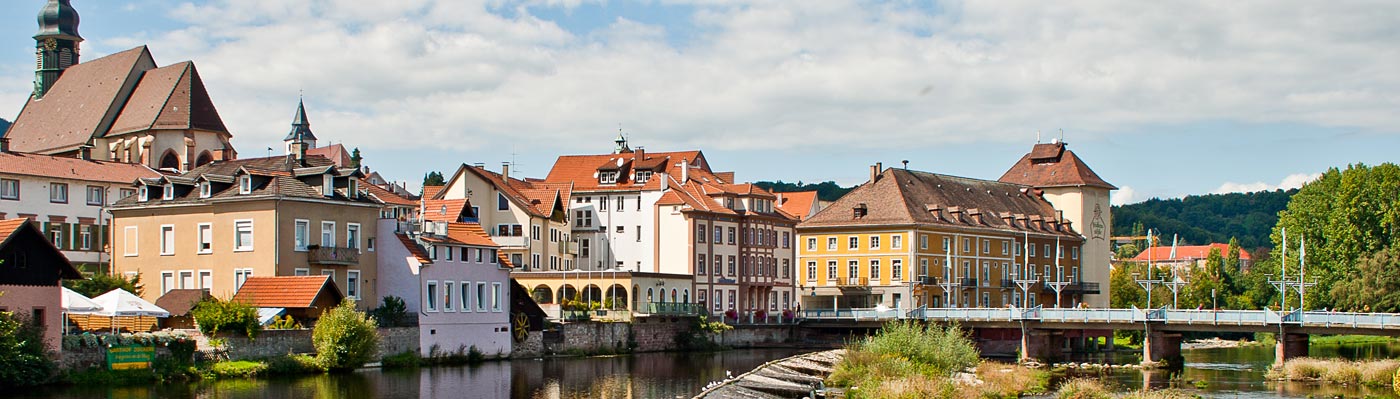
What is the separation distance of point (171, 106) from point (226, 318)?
41002mm

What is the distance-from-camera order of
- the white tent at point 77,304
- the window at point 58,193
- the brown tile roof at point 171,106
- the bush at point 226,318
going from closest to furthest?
the white tent at point 77,304 → the bush at point 226,318 → the window at point 58,193 → the brown tile roof at point 171,106

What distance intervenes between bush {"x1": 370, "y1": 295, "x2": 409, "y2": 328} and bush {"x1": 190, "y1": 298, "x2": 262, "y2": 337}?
845 cm

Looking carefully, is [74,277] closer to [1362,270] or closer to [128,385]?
[128,385]

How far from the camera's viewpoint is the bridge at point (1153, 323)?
66625 millimetres

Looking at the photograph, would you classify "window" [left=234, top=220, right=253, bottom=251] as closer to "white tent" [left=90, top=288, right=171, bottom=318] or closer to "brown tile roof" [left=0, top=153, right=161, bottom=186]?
"white tent" [left=90, top=288, right=171, bottom=318]

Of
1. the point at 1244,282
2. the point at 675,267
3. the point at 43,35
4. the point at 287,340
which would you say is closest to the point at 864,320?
the point at 675,267

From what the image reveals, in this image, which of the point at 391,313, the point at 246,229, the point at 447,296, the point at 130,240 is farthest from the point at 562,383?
the point at 130,240

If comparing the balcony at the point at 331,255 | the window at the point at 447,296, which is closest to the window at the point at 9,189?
the balcony at the point at 331,255

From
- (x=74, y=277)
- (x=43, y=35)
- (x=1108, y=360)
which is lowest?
(x=1108, y=360)

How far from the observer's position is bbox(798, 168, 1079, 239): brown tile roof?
106062 millimetres

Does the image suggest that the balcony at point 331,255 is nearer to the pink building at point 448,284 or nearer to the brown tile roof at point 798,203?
the pink building at point 448,284

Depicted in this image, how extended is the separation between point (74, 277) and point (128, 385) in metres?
4.42

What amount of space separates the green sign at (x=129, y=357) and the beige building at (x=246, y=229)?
1153 centimetres

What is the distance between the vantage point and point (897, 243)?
10419 cm
